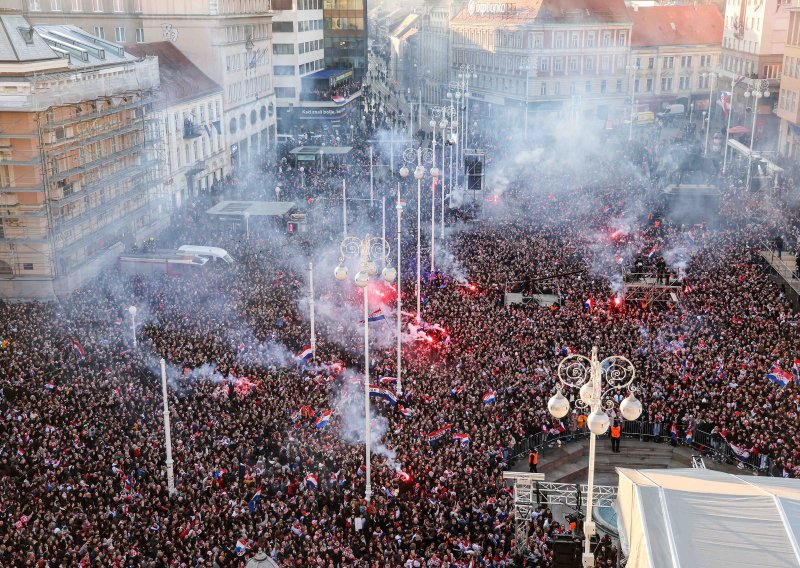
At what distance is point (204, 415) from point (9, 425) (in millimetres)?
5355

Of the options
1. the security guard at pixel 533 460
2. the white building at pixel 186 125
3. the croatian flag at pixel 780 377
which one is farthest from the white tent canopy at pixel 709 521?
the white building at pixel 186 125

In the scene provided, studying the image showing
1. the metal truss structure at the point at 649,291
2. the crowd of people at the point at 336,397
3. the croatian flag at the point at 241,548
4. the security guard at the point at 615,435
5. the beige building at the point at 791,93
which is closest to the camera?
the croatian flag at the point at 241,548

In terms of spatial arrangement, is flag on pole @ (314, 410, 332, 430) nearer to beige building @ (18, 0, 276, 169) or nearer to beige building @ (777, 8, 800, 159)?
beige building @ (18, 0, 276, 169)

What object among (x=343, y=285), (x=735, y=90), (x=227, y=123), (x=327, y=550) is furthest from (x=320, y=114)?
(x=327, y=550)

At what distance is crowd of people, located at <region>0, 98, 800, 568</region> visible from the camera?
66.1 feet

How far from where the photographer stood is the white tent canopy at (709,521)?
13070mm

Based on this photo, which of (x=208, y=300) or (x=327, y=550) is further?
(x=208, y=300)

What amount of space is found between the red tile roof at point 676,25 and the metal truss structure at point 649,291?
6464 cm

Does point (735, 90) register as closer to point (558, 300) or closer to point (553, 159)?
point (553, 159)

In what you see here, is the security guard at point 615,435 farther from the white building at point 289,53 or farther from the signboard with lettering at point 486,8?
the signboard with lettering at point 486,8

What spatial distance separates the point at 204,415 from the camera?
82.7 feet

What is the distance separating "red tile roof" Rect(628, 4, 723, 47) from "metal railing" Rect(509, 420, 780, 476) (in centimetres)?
7625

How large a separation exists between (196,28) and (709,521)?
59.9 m

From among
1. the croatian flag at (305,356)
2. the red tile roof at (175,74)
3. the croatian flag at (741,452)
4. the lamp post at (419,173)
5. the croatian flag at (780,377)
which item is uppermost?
the red tile roof at (175,74)
